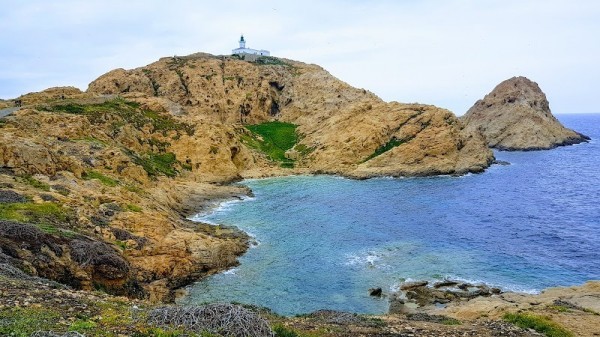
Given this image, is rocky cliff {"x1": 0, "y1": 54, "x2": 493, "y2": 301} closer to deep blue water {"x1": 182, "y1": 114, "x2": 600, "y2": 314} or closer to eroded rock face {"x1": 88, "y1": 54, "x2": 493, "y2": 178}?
eroded rock face {"x1": 88, "y1": 54, "x2": 493, "y2": 178}

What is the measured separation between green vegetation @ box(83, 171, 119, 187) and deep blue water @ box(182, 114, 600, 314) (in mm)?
12320

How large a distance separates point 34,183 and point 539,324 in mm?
37423

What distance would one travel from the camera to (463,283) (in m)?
36.1

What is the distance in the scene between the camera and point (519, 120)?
152000 mm

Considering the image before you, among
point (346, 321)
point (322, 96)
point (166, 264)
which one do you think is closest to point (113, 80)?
point (322, 96)

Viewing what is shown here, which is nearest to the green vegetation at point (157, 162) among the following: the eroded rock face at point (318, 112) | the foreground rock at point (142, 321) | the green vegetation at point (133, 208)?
the eroded rock face at point (318, 112)

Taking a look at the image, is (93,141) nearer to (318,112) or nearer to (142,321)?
(142,321)

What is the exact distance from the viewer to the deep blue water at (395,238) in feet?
117

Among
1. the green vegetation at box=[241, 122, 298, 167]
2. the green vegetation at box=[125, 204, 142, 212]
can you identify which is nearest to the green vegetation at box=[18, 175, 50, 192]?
the green vegetation at box=[125, 204, 142, 212]

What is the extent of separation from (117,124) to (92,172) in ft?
98.6

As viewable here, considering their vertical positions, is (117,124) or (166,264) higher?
(117,124)

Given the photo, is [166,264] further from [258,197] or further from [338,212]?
[258,197]

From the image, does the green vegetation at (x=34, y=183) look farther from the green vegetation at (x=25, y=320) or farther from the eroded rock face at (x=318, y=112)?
the eroded rock face at (x=318, y=112)

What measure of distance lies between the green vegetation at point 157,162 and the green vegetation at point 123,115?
6.57 metres
